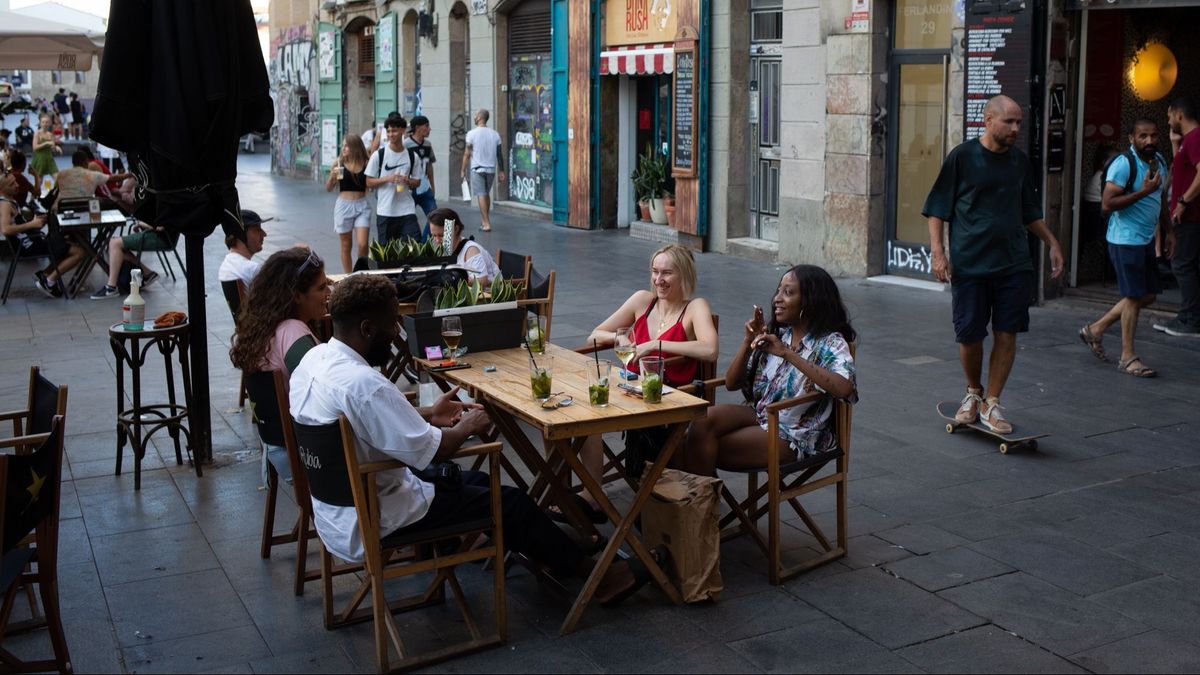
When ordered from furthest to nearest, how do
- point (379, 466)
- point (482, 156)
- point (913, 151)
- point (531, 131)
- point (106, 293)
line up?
point (531, 131)
point (482, 156)
point (106, 293)
point (913, 151)
point (379, 466)

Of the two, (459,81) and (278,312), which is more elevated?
(459,81)

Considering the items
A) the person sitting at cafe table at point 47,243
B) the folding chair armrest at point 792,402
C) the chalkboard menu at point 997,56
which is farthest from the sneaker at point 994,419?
the person sitting at cafe table at point 47,243

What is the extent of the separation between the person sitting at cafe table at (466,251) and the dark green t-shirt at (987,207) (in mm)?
2790

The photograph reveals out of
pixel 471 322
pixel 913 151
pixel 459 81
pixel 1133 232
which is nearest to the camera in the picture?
pixel 471 322

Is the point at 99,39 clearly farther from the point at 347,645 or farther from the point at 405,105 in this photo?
the point at 347,645

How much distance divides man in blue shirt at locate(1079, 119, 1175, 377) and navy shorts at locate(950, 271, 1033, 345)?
1955 mm

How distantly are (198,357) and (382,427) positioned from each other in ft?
9.57

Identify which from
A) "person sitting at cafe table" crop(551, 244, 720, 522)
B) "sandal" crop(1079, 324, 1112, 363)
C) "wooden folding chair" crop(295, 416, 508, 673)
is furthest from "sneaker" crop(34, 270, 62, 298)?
"sandal" crop(1079, 324, 1112, 363)

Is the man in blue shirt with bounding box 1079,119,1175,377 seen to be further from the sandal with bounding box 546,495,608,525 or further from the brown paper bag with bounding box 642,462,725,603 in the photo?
the brown paper bag with bounding box 642,462,725,603

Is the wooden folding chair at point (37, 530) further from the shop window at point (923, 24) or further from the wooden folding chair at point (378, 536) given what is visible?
the shop window at point (923, 24)

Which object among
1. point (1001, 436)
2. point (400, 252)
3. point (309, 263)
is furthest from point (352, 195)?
point (1001, 436)

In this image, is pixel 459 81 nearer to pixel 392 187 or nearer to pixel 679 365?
pixel 392 187

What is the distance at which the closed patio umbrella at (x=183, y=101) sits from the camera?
6.23 m

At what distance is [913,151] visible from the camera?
12.4 m
